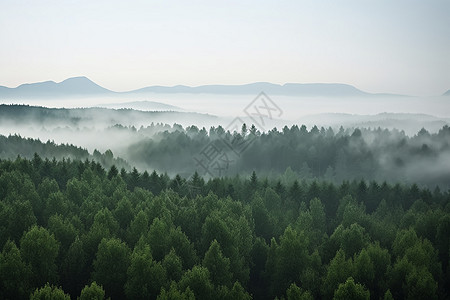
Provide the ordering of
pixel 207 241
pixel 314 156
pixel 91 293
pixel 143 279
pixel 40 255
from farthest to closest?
pixel 314 156
pixel 207 241
pixel 40 255
pixel 143 279
pixel 91 293

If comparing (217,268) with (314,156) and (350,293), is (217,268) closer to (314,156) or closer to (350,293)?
(350,293)

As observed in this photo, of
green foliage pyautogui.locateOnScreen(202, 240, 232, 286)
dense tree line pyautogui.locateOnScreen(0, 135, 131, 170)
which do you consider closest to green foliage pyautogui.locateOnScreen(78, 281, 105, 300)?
green foliage pyautogui.locateOnScreen(202, 240, 232, 286)

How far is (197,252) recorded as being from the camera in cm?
5525

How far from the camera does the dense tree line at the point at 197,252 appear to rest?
40.5 m

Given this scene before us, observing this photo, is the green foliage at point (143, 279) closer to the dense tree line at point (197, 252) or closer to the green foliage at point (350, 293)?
the dense tree line at point (197, 252)

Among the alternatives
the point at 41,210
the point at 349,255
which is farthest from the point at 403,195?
the point at 41,210

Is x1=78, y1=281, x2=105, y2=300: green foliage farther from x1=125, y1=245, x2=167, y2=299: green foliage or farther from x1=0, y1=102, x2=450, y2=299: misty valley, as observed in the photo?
x1=125, y1=245, x2=167, y2=299: green foliage

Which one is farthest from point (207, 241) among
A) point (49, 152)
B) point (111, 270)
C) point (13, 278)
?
point (49, 152)

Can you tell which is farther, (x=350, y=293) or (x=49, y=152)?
(x=49, y=152)

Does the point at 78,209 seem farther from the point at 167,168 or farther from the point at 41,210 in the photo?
the point at 167,168

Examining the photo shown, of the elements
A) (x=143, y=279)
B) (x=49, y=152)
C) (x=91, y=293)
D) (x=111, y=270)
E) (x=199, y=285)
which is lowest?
(x=111, y=270)

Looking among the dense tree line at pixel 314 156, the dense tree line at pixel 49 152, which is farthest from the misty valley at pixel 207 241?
the dense tree line at pixel 314 156

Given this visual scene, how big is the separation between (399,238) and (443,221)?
8.06 metres

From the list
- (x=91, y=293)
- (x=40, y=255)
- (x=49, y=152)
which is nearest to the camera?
(x=91, y=293)
